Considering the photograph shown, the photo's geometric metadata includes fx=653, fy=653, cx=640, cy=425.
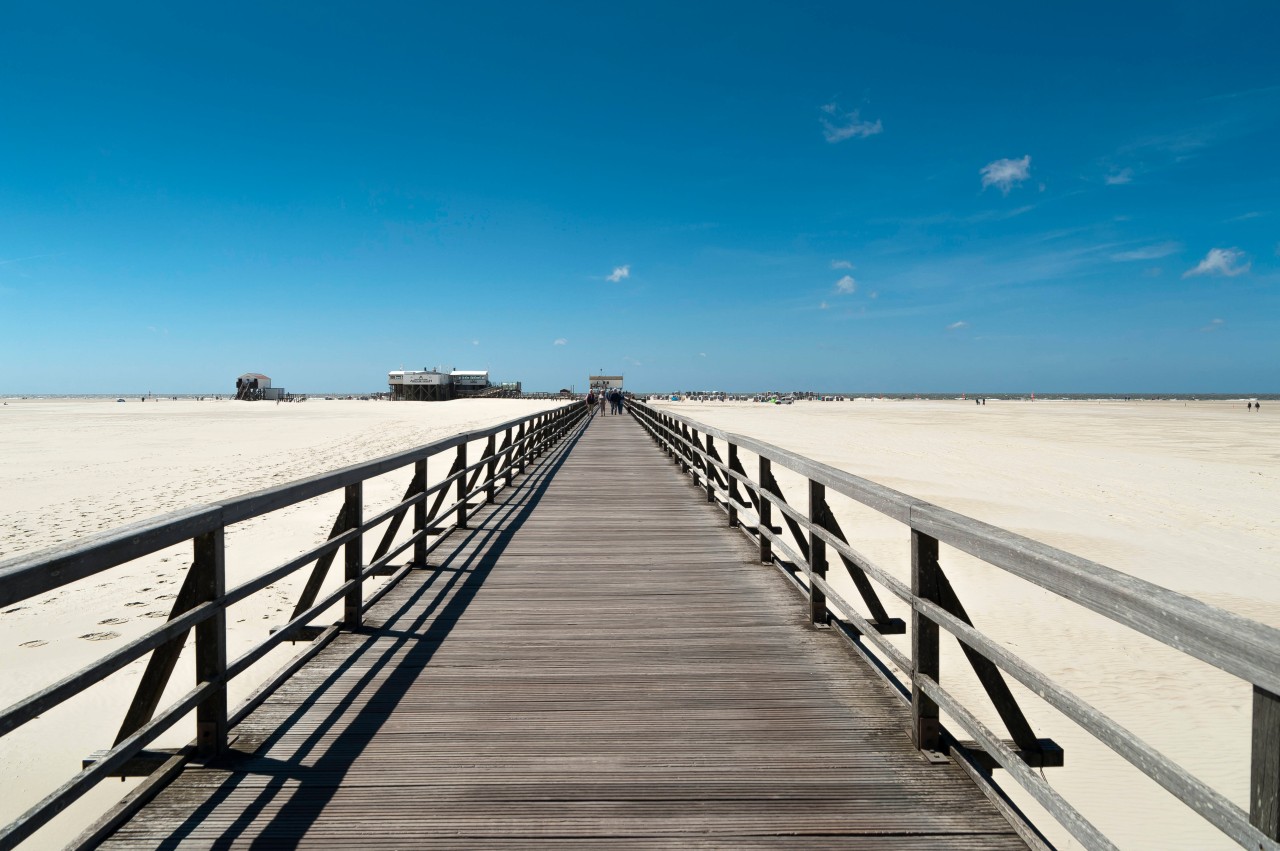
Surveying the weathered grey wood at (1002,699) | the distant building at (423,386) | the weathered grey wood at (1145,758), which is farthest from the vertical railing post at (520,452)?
the distant building at (423,386)

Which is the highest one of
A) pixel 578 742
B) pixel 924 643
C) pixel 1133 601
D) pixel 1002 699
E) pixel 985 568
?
pixel 1133 601

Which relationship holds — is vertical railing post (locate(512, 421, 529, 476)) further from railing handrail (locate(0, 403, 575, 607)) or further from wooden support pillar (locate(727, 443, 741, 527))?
railing handrail (locate(0, 403, 575, 607))

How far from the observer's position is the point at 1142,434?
32312 mm

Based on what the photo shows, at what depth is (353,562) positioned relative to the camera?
4.00 meters

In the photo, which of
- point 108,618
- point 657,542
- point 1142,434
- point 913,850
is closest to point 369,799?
point 913,850

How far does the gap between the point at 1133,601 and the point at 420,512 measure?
484 centimetres

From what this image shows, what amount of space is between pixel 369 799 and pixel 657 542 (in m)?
4.36

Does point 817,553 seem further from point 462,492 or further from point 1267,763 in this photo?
point 462,492

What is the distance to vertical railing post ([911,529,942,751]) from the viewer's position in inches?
101

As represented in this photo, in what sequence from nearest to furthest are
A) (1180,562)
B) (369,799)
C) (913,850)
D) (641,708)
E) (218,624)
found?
1. (913,850)
2. (369,799)
3. (218,624)
4. (641,708)
5. (1180,562)

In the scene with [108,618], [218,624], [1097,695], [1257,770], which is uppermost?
[1257,770]

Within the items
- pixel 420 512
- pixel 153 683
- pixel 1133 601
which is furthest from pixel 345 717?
pixel 1133 601

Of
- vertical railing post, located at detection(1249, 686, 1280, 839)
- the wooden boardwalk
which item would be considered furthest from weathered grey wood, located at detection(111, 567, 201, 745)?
vertical railing post, located at detection(1249, 686, 1280, 839)

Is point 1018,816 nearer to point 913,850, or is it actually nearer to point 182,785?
point 913,850
